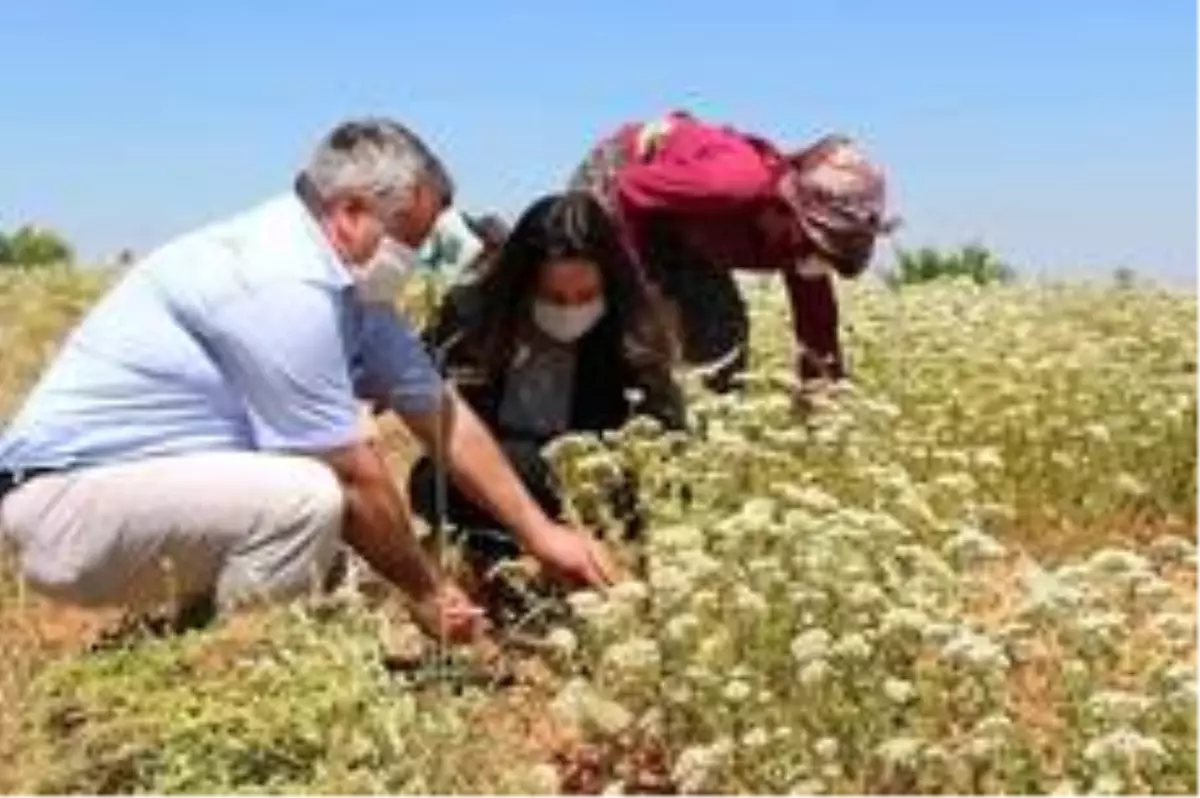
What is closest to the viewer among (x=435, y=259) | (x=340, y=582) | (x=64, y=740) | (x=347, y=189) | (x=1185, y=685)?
(x=1185, y=685)

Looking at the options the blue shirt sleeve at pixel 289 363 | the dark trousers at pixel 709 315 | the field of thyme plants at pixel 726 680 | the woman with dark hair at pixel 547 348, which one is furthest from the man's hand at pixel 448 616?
the dark trousers at pixel 709 315

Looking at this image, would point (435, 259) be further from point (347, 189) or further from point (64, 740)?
point (64, 740)

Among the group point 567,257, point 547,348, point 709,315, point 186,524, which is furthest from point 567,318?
point 186,524

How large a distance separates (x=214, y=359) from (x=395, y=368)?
54 cm

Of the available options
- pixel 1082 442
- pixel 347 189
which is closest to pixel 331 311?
pixel 347 189

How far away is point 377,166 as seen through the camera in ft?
17.9

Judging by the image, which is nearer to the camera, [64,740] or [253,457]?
[64,740]

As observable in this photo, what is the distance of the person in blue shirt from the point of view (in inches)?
213

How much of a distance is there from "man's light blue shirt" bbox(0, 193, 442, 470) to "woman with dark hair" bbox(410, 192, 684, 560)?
31.3 inches

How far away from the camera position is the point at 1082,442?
314 inches

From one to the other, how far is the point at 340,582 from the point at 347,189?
35.2 inches

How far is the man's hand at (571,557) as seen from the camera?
Answer: 5.78 m

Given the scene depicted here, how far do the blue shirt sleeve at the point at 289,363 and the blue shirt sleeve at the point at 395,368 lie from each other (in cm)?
39

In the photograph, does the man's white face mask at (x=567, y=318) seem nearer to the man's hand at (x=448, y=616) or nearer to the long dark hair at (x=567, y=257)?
the long dark hair at (x=567, y=257)
